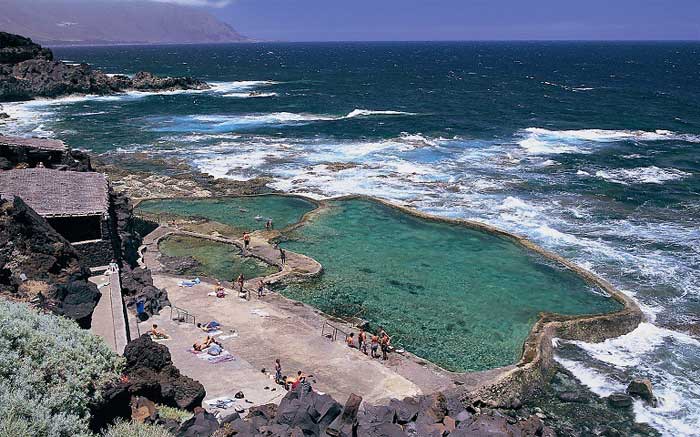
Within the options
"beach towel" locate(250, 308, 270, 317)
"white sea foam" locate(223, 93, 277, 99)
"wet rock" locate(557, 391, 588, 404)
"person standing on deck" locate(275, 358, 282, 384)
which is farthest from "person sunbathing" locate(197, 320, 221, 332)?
"white sea foam" locate(223, 93, 277, 99)

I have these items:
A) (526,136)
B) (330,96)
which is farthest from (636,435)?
(330,96)

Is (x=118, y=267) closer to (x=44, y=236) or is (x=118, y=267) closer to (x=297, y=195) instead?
(x=44, y=236)

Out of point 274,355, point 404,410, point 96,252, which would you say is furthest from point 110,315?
point 404,410

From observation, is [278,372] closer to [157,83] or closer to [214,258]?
[214,258]

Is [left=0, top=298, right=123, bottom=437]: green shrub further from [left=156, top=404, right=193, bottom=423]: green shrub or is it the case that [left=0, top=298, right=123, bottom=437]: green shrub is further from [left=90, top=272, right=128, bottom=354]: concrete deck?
[left=90, top=272, right=128, bottom=354]: concrete deck

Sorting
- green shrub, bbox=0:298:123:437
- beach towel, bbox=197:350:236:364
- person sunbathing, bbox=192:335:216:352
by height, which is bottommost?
beach towel, bbox=197:350:236:364

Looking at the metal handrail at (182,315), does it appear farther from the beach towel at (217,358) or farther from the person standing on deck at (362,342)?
the person standing on deck at (362,342)

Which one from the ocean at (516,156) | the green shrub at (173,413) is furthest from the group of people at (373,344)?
the green shrub at (173,413)
